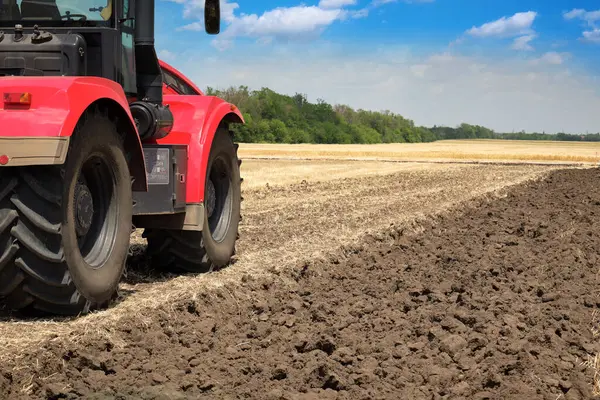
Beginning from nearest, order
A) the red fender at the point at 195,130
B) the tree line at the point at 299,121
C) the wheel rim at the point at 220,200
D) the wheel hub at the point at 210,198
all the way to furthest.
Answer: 1. the red fender at the point at 195,130
2. the wheel hub at the point at 210,198
3. the wheel rim at the point at 220,200
4. the tree line at the point at 299,121

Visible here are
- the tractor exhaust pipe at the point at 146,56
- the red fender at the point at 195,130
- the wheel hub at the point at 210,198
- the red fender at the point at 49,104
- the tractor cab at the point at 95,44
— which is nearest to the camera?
the red fender at the point at 49,104

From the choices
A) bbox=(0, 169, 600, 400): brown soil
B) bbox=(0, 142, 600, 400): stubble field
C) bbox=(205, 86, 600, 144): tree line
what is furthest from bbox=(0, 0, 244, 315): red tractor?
bbox=(205, 86, 600, 144): tree line

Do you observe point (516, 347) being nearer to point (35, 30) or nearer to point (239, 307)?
point (239, 307)

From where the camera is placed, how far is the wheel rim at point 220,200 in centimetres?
724

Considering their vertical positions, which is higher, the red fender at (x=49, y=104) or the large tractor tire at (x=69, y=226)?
the red fender at (x=49, y=104)

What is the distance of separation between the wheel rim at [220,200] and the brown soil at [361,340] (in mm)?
695

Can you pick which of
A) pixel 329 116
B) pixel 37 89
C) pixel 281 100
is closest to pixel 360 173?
pixel 37 89

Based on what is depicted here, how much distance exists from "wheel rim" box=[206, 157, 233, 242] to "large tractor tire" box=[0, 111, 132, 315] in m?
1.94

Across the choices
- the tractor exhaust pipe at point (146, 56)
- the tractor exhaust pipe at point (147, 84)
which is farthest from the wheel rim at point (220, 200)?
the tractor exhaust pipe at point (146, 56)

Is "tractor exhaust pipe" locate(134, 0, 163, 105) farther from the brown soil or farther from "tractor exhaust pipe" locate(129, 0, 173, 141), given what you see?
the brown soil

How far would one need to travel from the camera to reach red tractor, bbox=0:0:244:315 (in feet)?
14.6

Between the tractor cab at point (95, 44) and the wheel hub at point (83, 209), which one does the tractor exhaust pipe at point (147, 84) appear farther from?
the wheel hub at point (83, 209)

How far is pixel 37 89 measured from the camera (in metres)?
4.52

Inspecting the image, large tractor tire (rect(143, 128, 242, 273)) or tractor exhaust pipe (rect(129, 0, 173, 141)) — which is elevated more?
tractor exhaust pipe (rect(129, 0, 173, 141))
